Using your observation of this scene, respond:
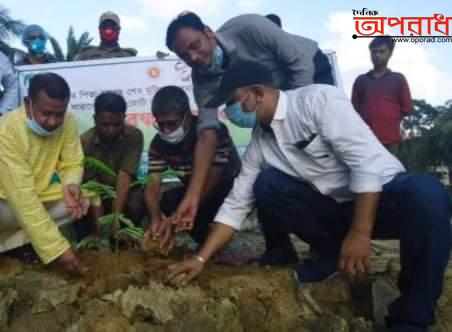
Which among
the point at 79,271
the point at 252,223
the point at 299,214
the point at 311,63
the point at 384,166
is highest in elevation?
the point at 311,63

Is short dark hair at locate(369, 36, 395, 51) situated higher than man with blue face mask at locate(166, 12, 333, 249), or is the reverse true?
short dark hair at locate(369, 36, 395, 51)

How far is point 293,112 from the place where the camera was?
2699mm

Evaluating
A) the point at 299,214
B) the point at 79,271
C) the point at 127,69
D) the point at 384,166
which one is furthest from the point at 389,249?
the point at 127,69

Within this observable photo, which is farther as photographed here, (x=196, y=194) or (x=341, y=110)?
(x=196, y=194)

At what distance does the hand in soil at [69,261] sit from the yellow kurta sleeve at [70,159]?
0.65 metres

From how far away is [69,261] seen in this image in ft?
8.81

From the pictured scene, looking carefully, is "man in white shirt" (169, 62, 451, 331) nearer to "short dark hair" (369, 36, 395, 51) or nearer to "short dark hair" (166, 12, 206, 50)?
"short dark hair" (166, 12, 206, 50)

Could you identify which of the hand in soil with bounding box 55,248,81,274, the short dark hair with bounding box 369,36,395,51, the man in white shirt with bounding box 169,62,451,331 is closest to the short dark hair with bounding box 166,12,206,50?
the man in white shirt with bounding box 169,62,451,331

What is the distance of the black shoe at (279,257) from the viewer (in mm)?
3346

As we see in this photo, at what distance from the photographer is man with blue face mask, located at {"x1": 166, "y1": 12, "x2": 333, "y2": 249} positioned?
123 inches

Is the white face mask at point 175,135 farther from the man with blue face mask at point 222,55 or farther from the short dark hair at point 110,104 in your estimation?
the short dark hair at point 110,104

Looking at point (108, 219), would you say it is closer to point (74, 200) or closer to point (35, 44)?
point (74, 200)

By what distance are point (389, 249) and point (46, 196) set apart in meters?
2.67

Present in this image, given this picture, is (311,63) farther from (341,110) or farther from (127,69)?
(127,69)
